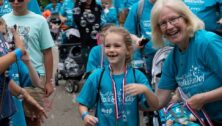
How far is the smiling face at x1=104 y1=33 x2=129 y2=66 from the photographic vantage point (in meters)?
3.78

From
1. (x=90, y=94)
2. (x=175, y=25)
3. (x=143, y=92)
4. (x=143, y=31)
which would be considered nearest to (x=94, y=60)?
(x=143, y=31)

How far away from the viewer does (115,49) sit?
12.5ft

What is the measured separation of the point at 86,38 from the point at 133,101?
17.8 feet

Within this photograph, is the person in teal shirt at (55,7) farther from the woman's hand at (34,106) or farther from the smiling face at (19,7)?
the woman's hand at (34,106)

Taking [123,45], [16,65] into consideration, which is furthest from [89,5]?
[123,45]

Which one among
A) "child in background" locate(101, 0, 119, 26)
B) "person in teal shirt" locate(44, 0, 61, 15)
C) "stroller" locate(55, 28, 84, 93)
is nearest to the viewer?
"child in background" locate(101, 0, 119, 26)

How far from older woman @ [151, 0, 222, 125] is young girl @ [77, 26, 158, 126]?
1.15ft

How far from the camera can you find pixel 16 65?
4.52 meters

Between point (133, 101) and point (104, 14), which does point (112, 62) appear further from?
point (104, 14)

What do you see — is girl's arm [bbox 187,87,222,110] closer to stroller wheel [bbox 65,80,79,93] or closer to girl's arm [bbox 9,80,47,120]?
girl's arm [bbox 9,80,47,120]

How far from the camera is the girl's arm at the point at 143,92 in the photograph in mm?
3406

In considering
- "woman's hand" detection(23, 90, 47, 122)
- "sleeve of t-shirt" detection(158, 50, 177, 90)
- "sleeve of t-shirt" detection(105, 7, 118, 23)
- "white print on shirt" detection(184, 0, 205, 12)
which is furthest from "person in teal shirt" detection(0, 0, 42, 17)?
"sleeve of t-shirt" detection(105, 7, 118, 23)

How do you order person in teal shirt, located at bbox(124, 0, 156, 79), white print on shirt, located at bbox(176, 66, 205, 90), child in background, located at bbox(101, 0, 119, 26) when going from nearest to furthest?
white print on shirt, located at bbox(176, 66, 205, 90) < person in teal shirt, located at bbox(124, 0, 156, 79) < child in background, located at bbox(101, 0, 119, 26)

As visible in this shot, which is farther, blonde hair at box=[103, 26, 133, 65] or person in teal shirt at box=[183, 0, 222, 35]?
person in teal shirt at box=[183, 0, 222, 35]
